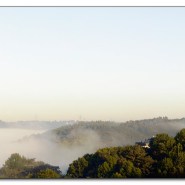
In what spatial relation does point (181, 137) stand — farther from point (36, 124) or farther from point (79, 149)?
point (79, 149)

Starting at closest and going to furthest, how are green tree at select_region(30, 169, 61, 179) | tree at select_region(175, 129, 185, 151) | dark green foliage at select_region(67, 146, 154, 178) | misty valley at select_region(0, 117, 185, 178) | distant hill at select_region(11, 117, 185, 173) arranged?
green tree at select_region(30, 169, 61, 179) → dark green foliage at select_region(67, 146, 154, 178) → misty valley at select_region(0, 117, 185, 178) → tree at select_region(175, 129, 185, 151) → distant hill at select_region(11, 117, 185, 173)

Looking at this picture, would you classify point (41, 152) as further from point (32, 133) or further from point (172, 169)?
point (172, 169)

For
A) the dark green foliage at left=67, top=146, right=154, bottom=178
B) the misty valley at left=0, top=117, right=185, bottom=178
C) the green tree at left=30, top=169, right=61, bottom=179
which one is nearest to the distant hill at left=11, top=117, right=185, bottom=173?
the misty valley at left=0, top=117, right=185, bottom=178

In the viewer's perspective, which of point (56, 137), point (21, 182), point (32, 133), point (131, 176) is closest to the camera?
point (21, 182)

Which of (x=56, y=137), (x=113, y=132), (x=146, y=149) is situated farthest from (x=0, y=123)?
(x=113, y=132)

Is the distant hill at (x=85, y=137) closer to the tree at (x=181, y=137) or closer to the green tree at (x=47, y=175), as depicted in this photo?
the tree at (x=181, y=137)

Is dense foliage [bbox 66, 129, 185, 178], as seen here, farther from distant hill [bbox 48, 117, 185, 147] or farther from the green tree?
distant hill [bbox 48, 117, 185, 147]

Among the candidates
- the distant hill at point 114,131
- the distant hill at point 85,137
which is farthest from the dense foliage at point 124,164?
the distant hill at point 114,131
